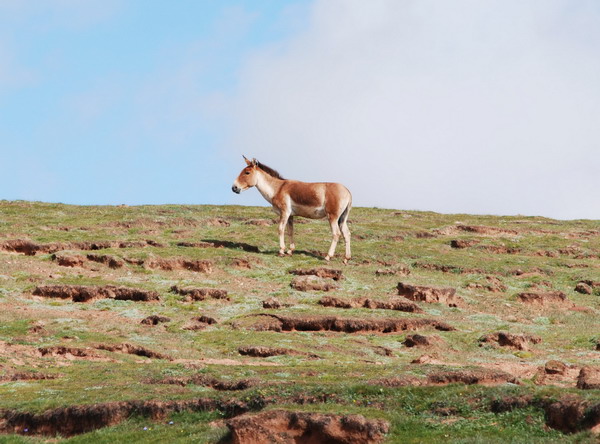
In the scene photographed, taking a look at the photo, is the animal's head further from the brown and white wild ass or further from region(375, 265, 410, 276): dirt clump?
region(375, 265, 410, 276): dirt clump

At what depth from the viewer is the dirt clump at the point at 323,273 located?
39.6m

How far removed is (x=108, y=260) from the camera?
40.1m

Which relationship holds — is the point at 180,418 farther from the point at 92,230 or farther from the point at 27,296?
the point at 92,230

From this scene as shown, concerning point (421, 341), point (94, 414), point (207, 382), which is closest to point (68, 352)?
point (207, 382)

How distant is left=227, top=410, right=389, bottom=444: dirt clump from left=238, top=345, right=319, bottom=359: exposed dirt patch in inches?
393

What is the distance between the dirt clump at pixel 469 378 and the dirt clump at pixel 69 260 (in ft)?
73.3

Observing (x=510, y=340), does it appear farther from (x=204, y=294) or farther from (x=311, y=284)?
(x=204, y=294)

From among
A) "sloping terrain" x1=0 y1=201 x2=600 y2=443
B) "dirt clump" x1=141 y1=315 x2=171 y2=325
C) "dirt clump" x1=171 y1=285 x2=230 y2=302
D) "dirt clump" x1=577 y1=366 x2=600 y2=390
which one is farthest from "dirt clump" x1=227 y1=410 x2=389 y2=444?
"dirt clump" x1=171 y1=285 x2=230 y2=302

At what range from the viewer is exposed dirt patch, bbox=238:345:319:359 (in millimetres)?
27375

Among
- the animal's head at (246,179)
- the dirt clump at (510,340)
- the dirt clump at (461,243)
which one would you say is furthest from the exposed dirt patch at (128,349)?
the dirt clump at (461,243)

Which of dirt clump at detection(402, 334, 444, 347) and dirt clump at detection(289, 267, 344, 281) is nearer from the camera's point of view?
dirt clump at detection(402, 334, 444, 347)

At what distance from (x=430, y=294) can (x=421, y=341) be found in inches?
316

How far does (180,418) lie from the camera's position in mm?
19453

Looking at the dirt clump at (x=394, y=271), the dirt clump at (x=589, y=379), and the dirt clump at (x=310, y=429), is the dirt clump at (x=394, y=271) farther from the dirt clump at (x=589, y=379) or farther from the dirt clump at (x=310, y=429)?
the dirt clump at (x=310, y=429)
